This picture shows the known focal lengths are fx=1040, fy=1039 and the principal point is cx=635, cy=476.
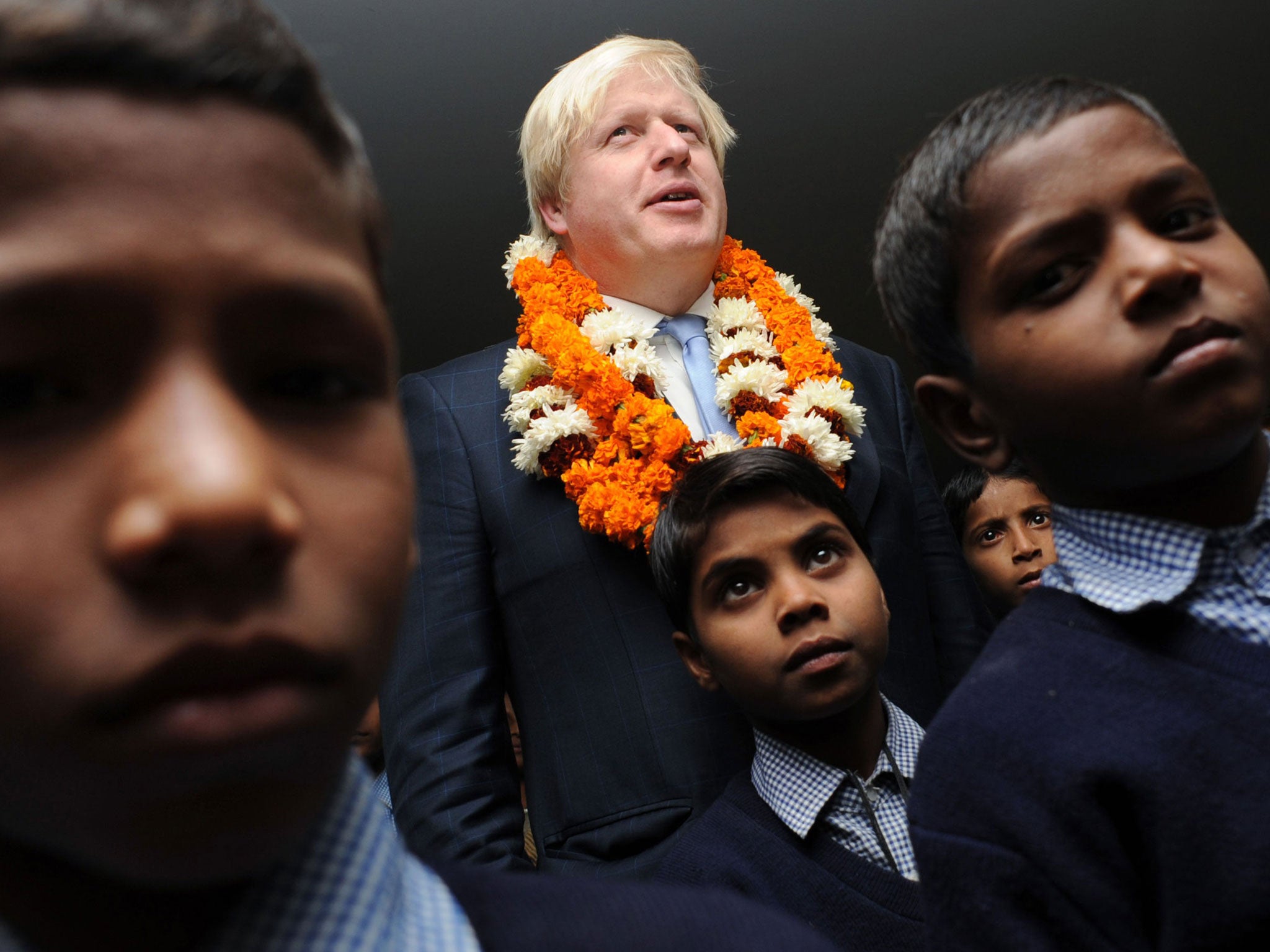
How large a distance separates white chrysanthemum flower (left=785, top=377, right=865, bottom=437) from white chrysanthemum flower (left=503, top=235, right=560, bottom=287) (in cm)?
67

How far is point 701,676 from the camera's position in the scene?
5.97 feet

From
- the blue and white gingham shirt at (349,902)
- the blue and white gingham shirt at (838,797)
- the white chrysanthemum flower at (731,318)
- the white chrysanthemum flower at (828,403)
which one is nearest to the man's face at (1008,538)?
the white chrysanthemum flower at (828,403)

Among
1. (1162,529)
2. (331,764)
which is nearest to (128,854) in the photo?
(331,764)

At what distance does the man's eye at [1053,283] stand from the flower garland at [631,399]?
0.98 metres

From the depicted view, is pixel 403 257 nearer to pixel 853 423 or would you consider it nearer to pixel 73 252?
pixel 853 423

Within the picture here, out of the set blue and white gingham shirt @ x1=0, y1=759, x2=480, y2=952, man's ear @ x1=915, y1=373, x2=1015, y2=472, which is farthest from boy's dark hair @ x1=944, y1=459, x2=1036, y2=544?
blue and white gingham shirt @ x1=0, y1=759, x2=480, y2=952

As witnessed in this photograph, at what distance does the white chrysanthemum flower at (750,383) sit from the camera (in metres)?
2.11

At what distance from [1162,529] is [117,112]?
37.2 inches

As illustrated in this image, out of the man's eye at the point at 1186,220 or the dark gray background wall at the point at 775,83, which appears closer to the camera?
the man's eye at the point at 1186,220

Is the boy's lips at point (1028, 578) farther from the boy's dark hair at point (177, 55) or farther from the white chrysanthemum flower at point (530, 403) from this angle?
the boy's dark hair at point (177, 55)

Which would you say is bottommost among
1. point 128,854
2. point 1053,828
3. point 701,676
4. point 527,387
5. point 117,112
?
point 701,676

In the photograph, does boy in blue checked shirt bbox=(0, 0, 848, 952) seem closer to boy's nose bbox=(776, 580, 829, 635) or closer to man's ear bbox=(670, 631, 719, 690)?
boy's nose bbox=(776, 580, 829, 635)

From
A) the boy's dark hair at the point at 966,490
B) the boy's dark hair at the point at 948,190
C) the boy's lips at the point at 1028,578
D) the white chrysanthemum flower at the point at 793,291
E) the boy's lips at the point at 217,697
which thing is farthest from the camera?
the boy's dark hair at the point at 966,490

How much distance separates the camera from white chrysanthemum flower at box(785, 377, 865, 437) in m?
2.11
